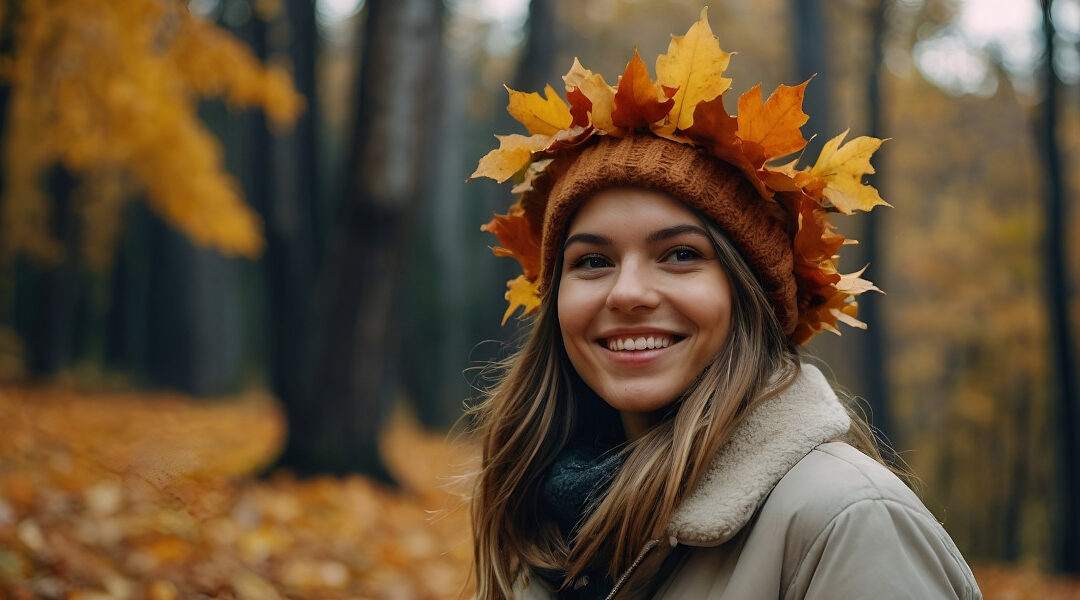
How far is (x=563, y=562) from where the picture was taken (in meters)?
2.22

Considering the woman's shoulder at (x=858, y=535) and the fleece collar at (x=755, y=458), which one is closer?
the woman's shoulder at (x=858, y=535)

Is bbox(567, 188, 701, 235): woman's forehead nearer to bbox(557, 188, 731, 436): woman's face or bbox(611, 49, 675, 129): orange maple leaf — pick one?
bbox(557, 188, 731, 436): woman's face

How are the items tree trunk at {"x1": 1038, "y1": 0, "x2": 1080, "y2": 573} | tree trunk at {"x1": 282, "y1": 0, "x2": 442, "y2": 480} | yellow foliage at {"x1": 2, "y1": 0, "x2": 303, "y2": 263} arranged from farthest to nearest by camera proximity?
tree trunk at {"x1": 1038, "y1": 0, "x2": 1080, "y2": 573}
tree trunk at {"x1": 282, "y1": 0, "x2": 442, "y2": 480}
yellow foliage at {"x1": 2, "y1": 0, "x2": 303, "y2": 263}

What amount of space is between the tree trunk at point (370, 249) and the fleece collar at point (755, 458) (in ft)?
17.6

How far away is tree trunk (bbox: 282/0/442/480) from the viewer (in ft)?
22.7

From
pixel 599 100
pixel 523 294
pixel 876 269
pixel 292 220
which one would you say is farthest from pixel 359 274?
pixel 876 269

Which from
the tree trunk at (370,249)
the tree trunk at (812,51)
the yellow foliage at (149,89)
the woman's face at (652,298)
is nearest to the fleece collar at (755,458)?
the woman's face at (652,298)

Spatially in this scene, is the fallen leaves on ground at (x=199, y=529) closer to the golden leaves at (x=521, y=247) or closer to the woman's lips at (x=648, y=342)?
the golden leaves at (x=521, y=247)

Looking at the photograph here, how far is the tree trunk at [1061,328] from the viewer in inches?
406

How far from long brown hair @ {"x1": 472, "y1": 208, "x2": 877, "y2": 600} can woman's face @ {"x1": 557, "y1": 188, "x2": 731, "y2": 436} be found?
52 mm

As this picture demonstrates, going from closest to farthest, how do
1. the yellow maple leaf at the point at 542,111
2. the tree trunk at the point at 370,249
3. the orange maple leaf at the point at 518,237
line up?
the yellow maple leaf at the point at 542,111, the orange maple leaf at the point at 518,237, the tree trunk at the point at 370,249

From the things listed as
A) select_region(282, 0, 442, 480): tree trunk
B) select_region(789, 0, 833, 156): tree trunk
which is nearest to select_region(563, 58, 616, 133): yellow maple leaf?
select_region(282, 0, 442, 480): tree trunk

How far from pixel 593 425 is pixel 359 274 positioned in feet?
16.1

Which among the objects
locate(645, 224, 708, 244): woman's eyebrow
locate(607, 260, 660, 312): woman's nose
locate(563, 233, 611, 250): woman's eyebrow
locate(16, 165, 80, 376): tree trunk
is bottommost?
locate(16, 165, 80, 376): tree trunk
